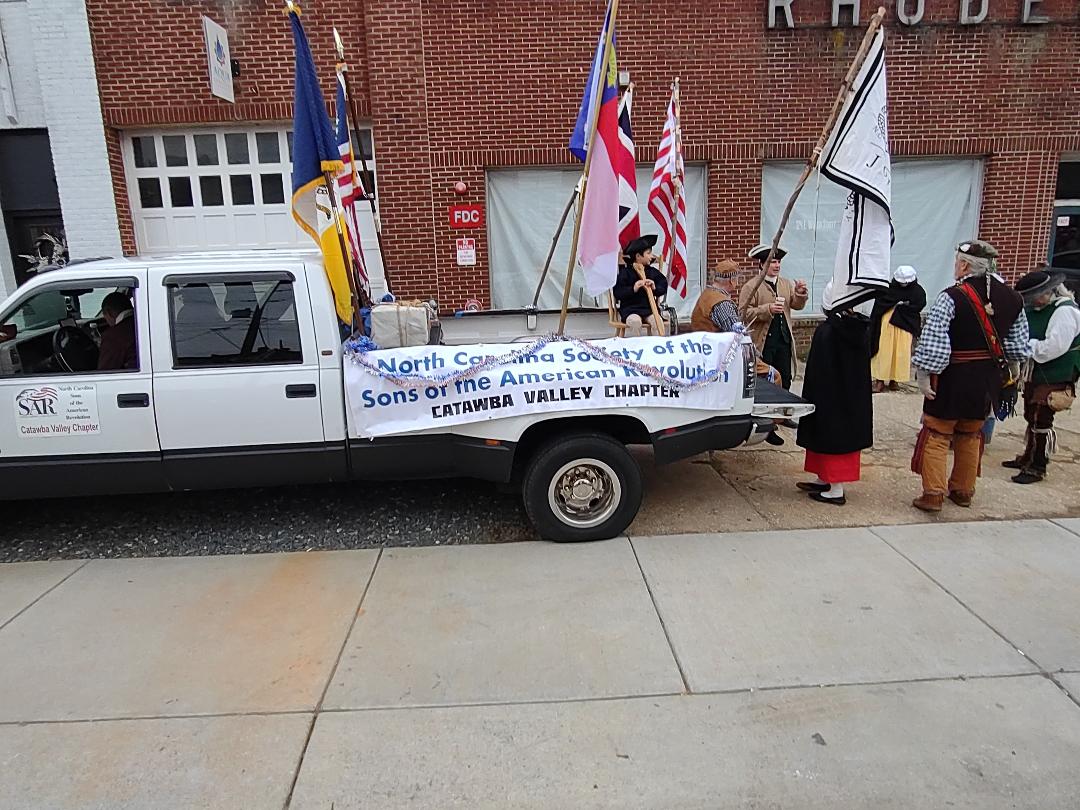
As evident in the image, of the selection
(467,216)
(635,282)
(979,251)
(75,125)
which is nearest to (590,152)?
(635,282)

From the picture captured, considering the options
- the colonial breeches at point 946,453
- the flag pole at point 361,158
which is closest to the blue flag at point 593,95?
the flag pole at point 361,158

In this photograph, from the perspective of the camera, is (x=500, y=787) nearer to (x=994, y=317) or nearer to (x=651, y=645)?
(x=651, y=645)

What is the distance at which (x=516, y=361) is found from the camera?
4.32 meters

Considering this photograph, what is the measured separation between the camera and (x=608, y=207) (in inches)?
198

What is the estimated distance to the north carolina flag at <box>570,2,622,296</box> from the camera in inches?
190

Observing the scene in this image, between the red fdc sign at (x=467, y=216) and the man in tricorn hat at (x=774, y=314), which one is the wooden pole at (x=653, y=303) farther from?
the red fdc sign at (x=467, y=216)

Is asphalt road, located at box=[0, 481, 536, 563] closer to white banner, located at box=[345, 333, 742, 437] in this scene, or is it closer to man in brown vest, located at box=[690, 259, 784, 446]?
white banner, located at box=[345, 333, 742, 437]

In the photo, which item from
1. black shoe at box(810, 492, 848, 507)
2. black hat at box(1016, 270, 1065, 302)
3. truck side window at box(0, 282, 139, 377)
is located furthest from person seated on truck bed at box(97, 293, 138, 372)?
black hat at box(1016, 270, 1065, 302)

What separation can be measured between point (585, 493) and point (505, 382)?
89 centimetres

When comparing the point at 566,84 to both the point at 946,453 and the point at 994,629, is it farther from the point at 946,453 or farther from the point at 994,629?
Result: the point at 994,629

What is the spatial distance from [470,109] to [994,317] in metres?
6.85

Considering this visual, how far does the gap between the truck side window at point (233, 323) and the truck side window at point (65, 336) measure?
292mm

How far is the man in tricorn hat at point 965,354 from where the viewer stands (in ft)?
15.7

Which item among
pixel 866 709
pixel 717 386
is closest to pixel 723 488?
pixel 717 386
